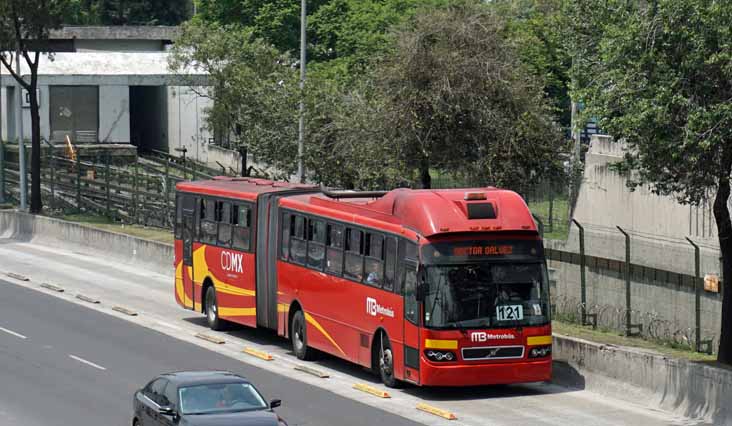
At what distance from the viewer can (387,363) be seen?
24.0 meters

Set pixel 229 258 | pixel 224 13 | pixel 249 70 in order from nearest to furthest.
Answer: pixel 229 258, pixel 249 70, pixel 224 13

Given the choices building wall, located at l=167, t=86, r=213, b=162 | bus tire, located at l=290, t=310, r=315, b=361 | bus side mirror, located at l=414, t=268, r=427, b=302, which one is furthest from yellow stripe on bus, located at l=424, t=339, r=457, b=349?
building wall, located at l=167, t=86, r=213, b=162

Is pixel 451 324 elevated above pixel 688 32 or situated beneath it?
situated beneath

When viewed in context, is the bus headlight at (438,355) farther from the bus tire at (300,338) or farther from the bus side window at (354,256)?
the bus tire at (300,338)

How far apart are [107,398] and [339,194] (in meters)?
6.45

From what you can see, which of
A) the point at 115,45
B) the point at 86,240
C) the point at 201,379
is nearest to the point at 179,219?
the point at 86,240

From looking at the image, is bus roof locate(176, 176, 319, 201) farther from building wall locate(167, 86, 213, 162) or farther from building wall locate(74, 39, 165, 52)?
building wall locate(74, 39, 165, 52)

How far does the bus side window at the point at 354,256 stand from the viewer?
82.3 ft

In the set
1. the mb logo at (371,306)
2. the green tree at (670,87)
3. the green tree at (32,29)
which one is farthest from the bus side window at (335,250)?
the green tree at (32,29)

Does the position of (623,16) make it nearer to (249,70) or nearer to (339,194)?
(339,194)

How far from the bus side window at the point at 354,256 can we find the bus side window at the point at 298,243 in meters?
1.91

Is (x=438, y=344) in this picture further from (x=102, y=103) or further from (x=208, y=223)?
(x=102, y=103)

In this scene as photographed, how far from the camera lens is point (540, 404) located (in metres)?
22.5

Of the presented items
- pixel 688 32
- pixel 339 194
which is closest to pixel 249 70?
pixel 339 194
